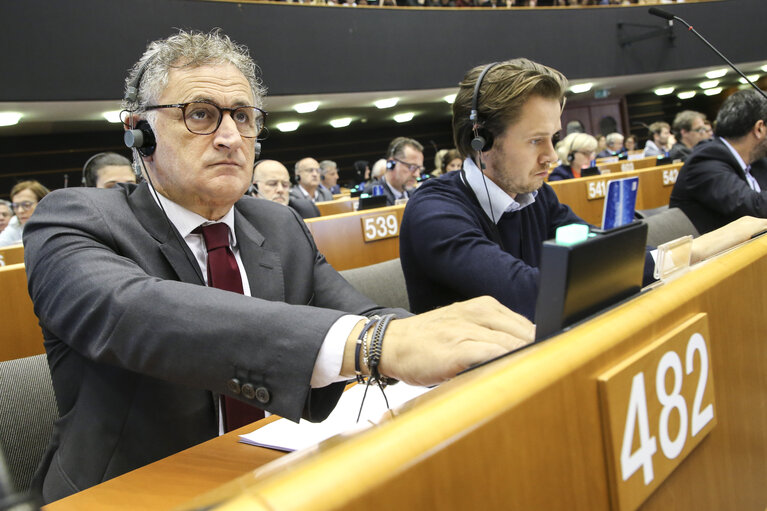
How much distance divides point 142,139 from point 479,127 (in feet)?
2.79

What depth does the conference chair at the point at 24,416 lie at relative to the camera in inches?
46.9

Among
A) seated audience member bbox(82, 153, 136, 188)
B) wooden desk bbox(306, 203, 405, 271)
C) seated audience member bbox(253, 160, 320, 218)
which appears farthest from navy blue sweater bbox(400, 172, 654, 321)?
seated audience member bbox(253, 160, 320, 218)

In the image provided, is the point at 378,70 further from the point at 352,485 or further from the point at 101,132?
the point at 352,485

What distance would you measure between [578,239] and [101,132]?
10765mm

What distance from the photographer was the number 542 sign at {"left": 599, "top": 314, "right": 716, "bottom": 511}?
1.55 feet

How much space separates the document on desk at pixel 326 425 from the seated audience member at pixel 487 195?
0.46 metres

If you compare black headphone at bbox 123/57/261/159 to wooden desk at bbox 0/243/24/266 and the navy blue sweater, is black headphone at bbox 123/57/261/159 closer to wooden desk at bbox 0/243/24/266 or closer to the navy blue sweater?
the navy blue sweater

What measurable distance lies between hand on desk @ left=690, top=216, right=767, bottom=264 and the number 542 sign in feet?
1.77

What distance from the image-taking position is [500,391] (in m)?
0.39

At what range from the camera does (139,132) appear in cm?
112

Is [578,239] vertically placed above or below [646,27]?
below

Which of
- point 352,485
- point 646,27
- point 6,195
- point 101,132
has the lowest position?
point 352,485

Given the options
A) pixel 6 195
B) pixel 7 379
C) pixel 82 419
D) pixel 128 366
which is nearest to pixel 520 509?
pixel 128 366

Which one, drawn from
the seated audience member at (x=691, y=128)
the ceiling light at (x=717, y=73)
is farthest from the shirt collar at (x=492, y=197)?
the ceiling light at (x=717, y=73)
